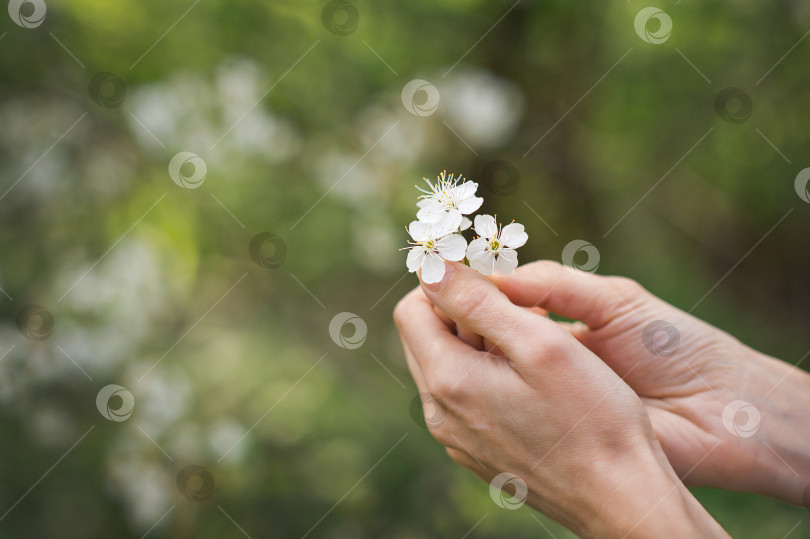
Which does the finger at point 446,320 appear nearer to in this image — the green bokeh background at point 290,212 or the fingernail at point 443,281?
the fingernail at point 443,281

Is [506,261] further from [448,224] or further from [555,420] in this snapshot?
[555,420]

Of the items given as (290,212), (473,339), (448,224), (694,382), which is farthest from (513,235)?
(290,212)

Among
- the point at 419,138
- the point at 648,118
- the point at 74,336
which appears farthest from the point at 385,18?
the point at 74,336

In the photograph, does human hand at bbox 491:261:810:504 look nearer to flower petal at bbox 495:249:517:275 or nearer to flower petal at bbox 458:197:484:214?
flower petal at bbox 495:249:517:275

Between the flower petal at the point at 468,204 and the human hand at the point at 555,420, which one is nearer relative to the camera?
the human hand at the point at 555,420

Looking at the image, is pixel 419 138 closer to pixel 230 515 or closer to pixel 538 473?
pixel 230 515

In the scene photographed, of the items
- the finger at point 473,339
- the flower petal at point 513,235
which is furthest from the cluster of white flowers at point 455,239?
the finger at point 473,339
